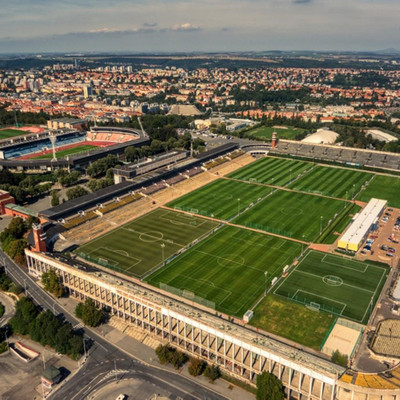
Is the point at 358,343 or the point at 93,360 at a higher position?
the point at 358,343

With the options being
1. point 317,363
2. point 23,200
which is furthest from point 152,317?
point 23,200

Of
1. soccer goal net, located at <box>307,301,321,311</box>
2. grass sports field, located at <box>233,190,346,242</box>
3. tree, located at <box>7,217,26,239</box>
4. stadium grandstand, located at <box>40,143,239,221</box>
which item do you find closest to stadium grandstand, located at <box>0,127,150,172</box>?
stadium grandstand, located at <box>40,143,239,221</box>

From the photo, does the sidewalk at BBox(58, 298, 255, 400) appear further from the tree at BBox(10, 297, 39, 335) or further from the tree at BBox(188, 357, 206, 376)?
the tree at BBox(10, 297, 39, 335)

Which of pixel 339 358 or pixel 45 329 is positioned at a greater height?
pixel 339 358

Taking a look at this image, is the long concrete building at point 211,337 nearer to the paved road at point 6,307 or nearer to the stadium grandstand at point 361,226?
the paved road at point 6,307

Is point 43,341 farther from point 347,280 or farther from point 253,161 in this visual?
point 253,161

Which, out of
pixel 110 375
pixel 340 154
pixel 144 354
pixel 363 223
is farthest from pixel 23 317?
pixel 340 154

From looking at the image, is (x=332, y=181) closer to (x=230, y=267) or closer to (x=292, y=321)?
(x=230, y=267)
